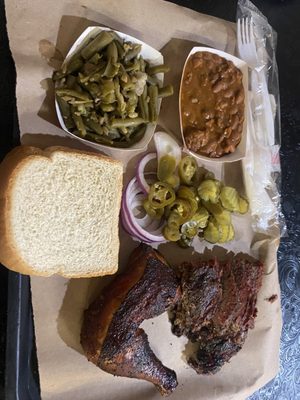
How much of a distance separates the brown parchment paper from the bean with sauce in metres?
0.13

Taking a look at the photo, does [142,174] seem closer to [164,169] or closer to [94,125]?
[164,169]

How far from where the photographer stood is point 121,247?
330 cm

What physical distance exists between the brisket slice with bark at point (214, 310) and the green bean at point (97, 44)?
1348mm

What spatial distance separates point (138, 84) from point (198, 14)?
2.55 feet

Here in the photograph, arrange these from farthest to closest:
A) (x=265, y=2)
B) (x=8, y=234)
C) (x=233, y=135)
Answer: (x=265, y=2) → (x=233, y=135) → (x=8, y=234)

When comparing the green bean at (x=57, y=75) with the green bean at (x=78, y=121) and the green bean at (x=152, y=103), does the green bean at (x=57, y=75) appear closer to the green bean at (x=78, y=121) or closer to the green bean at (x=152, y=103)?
the green bean at (x=78, y=121)

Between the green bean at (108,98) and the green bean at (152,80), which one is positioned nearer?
the green bean at (108,98)

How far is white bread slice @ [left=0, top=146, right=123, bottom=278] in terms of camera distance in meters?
2.80

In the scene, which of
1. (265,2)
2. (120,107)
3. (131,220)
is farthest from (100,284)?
(265,2)

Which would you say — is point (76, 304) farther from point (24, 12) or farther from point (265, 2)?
point (265, 2)

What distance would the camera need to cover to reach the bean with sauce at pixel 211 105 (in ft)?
10.9

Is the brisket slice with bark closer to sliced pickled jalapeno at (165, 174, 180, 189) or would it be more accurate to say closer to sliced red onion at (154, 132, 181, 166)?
sliced pickled jalapeno at (165, 174, 180, 189)

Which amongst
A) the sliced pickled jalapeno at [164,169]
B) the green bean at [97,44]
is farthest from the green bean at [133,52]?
the sliced pickled jalapeno at [164,169]

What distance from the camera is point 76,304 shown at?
3117 millimetres
